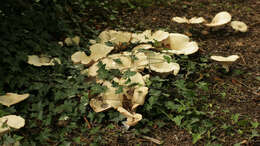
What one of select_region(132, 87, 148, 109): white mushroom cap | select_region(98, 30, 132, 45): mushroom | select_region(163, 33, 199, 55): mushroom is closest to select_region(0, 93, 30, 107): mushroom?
select_region(132, 87, 148, 109): white mushroom cap

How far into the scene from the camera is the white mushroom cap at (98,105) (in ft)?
9.60

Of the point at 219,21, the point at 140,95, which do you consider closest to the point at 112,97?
the point at 140,95

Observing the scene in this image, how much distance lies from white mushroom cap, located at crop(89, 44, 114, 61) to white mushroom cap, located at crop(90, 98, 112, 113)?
693 mm

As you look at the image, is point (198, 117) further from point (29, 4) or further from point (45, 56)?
point (29, 4)

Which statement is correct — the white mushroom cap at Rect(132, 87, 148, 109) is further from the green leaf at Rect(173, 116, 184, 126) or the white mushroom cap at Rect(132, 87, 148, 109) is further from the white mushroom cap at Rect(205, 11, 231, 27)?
the white mushroom cap at Rect(205, 11, 231, 27)

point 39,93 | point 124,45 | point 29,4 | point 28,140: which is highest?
point 29,4

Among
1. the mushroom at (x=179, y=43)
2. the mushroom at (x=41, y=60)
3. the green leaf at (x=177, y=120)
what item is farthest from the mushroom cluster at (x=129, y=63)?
the green leaf at (x=177, y=120)

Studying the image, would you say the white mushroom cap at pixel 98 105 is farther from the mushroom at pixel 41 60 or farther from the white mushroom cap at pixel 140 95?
the mushroom at pixel 41 60

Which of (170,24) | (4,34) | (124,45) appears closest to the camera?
(4,34)

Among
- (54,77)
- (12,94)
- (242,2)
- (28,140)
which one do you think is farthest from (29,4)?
(242,2)

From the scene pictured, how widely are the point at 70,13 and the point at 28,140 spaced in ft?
8.08

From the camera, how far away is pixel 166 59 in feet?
11.3

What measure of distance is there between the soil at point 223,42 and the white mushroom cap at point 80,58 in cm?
118

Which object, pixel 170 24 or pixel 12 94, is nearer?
pixel 12 94
